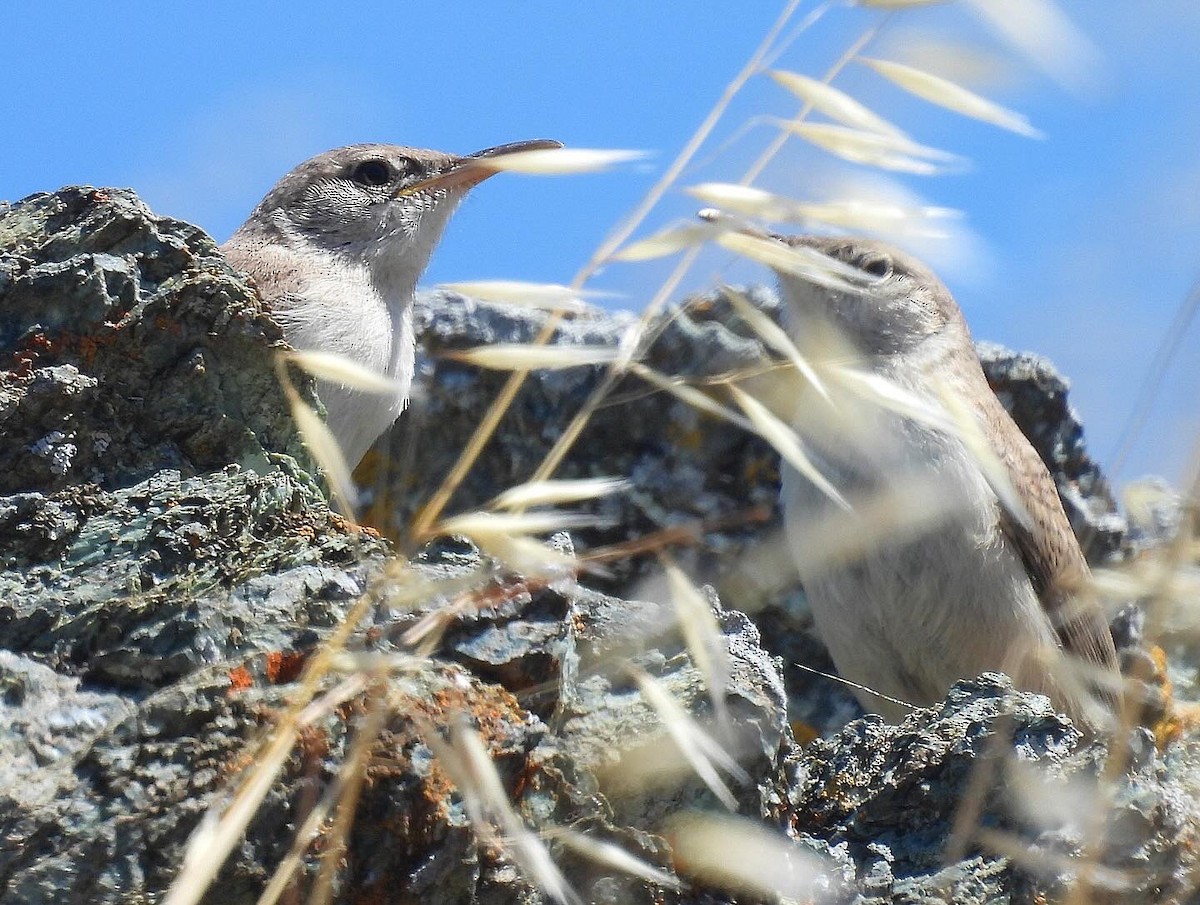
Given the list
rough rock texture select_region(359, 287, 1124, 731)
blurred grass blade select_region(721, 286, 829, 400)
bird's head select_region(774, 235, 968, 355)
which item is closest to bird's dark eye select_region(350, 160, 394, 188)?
rough rock texture select_region(359, 287, 1124, 731)

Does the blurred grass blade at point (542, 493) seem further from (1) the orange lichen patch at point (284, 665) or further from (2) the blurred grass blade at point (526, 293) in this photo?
(1) the orange lichen patch at point (284, 665)

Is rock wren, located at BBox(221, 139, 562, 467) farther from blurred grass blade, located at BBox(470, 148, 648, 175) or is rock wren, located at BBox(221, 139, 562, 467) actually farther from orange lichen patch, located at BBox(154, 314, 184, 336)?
blurred grass blade, located at BBox(470, 148, 648, 175)

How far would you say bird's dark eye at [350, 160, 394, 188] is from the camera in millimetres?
6770

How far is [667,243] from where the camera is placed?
2.18m

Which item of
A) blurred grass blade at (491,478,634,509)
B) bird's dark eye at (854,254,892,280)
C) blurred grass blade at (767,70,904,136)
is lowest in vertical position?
blurred grass blade at (491,478,634,509)

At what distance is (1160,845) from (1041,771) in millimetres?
286

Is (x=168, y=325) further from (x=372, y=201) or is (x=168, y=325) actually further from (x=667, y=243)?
(x=372, y=201)

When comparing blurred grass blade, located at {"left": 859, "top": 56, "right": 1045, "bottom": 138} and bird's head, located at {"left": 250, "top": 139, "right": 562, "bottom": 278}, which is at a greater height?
blurred grass blade, located at {"left": 859, "top": 56, "right": 1045, "bottom": 138}

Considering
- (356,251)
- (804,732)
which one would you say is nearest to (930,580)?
(804,732)

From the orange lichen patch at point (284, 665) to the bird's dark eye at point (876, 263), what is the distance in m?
3.87

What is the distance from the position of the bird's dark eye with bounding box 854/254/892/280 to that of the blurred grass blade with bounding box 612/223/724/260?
4045 millimetres

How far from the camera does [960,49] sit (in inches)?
90.2

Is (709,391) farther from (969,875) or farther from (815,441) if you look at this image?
(969,875)

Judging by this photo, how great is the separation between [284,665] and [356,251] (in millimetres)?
3870
